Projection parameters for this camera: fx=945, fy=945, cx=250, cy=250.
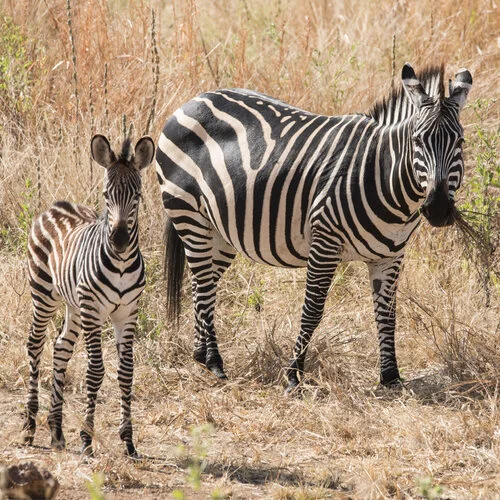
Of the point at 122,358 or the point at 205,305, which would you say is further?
the point at 205,305

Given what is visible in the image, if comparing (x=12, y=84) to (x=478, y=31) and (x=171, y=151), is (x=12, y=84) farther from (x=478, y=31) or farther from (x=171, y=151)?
(x=478, y=31)

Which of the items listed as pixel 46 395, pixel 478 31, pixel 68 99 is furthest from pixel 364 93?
pixel 46 395

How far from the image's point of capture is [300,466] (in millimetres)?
5027

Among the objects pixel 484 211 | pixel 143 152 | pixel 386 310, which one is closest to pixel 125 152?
pixel 143 152

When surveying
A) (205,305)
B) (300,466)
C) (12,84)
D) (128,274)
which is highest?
(12,84)

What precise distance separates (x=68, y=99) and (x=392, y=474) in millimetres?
5336

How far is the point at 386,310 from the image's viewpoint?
6164mm

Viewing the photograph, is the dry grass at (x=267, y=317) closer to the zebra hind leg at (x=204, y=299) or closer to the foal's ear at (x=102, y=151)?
the zebra hind leg at (x=204, y=299)

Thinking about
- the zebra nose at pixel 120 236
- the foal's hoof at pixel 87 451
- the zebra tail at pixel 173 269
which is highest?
the zebra nose at pixel 120 236

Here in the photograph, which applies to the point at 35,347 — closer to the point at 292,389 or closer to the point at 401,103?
the point at 292,389

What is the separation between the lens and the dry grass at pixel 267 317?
4.96 m

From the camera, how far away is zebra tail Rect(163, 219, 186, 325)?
21.7 feet

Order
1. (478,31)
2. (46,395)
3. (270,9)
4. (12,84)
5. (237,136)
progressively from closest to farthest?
1. (46,395)
2. (237,136)
3. (12,84)
4. (478,31)
5. (270,9)

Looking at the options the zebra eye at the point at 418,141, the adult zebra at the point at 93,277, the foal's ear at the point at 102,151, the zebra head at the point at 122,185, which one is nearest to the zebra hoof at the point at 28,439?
the adult zebra at the point at 93,277
